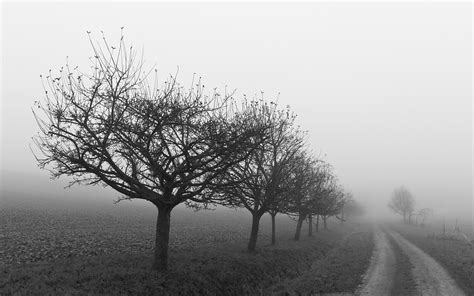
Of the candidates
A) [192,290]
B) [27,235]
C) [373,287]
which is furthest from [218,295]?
[27,235]

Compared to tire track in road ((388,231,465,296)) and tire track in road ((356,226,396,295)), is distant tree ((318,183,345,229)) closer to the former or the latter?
tire track in road ((356,226,396,295))

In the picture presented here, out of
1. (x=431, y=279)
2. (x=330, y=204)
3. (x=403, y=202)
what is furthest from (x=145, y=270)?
(x=403, y=202)

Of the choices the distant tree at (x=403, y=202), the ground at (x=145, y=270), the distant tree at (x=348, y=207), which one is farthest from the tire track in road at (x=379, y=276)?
the distant tree at (x=403, y=202)

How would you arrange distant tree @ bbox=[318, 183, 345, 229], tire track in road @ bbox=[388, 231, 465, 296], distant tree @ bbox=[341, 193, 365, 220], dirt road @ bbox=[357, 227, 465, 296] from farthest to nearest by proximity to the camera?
distant tree @ bbox=[341, 193, 365, 220], distant tree @ bbox=[318, 183, 345, 229], dirt road @ bbox=[357, 227, 465, 296], tire track in road @ bbox=[388, 231, 465, 296]

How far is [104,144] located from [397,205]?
140 meters

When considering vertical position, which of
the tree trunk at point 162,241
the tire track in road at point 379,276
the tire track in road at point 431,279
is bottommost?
the tire track in road at point 379,276

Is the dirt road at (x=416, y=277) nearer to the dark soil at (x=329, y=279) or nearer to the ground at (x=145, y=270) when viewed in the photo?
the dark soil at (x=329, y=279)

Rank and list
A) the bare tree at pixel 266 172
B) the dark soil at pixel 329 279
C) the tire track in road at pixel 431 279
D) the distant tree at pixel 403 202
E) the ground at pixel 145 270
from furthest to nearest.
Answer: the distant tree at pixel 403 202 → the bare tree at pixel 266 172 → the dark soil at pixel 329 279 → the tire track in road at pixel 431 279 → the ground at pixel 145 270

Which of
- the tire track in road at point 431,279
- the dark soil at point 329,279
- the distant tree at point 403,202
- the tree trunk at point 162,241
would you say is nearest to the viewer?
the tire track in road at point 431,279

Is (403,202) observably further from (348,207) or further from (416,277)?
(416,277)

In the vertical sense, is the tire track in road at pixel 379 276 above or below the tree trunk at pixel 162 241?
below

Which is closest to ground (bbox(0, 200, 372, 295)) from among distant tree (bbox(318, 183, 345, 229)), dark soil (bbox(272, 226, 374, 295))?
dark soil (bbox(272, 226, 374, 295))

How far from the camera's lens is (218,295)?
50.7ft

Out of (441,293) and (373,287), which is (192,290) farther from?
(441,293)
